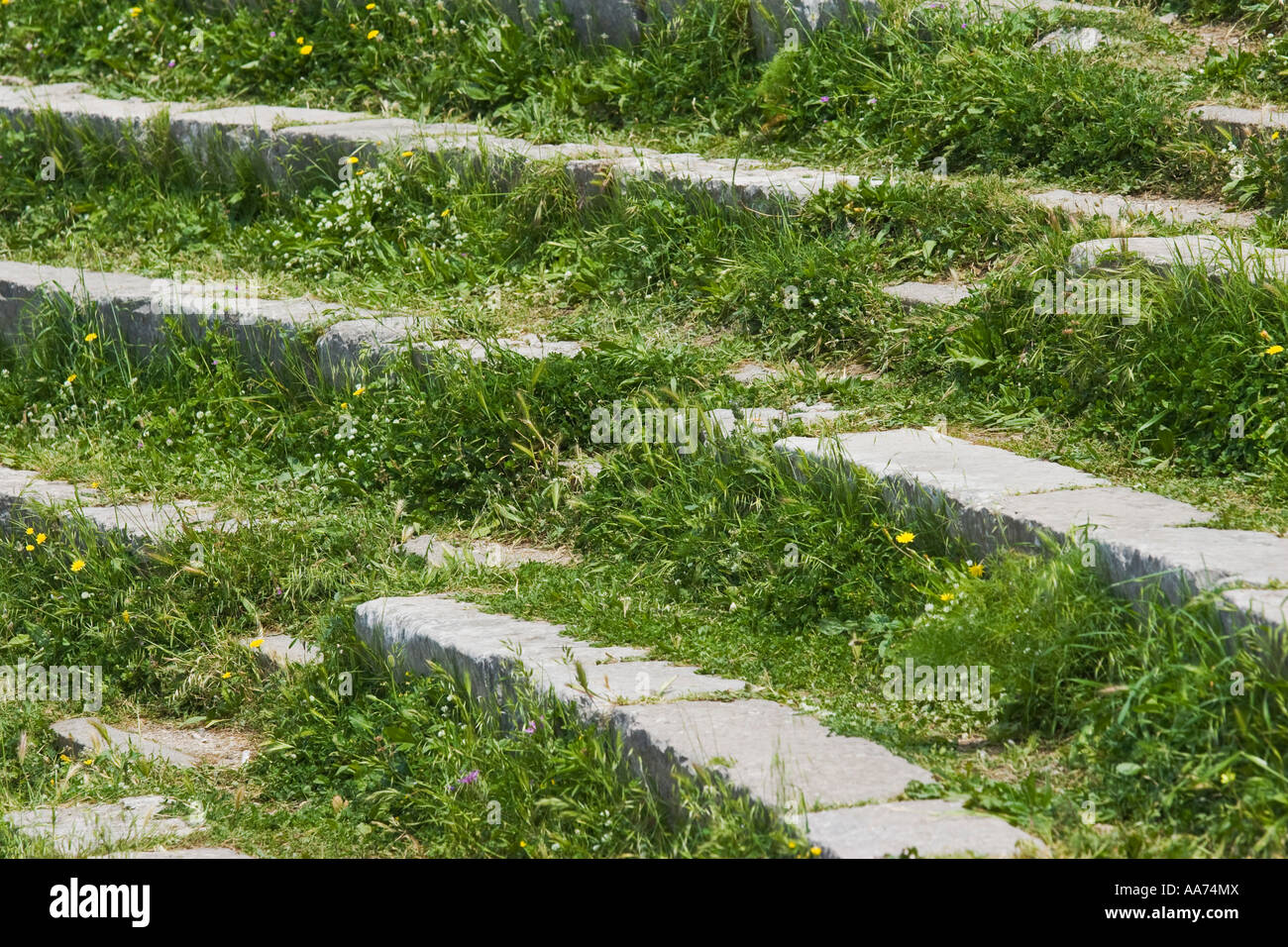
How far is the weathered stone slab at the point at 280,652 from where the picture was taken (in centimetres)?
501

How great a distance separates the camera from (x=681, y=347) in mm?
5762

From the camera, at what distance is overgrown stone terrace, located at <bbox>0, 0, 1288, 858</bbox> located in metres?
3.56

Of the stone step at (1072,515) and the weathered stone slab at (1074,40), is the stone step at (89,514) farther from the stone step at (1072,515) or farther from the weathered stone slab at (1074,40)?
the weathered stone slab at (1074,40)

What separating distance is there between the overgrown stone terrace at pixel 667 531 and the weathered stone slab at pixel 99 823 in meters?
0.02

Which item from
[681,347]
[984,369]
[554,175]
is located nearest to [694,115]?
[554,175]

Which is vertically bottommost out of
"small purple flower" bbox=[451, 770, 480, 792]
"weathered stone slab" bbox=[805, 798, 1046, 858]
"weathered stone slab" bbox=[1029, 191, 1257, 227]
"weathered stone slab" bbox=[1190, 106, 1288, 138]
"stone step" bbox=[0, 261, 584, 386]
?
"small purple flower" bbox=[451, 770, 480, 792]

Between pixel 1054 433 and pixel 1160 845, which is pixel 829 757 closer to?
pixel 1160 845

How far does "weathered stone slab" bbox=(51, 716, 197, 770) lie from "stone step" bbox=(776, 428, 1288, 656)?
2.56 metres

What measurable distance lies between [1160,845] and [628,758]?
1.48 metres

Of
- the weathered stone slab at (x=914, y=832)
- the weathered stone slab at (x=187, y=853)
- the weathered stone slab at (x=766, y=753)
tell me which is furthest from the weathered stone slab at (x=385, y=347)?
the weathered stone slab at (x=914, y=832)

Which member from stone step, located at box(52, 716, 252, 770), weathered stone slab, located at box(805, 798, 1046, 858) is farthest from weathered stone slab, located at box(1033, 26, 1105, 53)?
stone step, located at box(52, 716, 252, 770)

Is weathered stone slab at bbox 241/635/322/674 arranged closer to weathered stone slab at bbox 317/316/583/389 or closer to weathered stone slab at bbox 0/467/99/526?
weathered stone slab at bbox 0/467/99/526

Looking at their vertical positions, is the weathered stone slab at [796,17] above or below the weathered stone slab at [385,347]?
above

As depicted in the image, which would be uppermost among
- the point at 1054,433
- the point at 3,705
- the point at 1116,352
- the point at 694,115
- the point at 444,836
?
the point at 694,115
